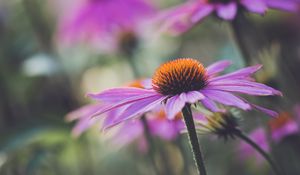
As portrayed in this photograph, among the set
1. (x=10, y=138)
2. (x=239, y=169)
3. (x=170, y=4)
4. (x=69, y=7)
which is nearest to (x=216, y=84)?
(x=10, y=138)

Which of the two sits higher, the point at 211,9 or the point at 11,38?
the point at 11,38

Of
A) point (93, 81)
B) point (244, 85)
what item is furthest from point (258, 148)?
point (93, 81)

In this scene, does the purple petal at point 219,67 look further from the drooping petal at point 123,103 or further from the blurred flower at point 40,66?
the blurred flower at point 40,66

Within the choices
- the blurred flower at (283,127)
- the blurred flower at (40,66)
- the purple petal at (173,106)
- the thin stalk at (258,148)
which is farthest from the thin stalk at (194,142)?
the blurred flower at (40,66)

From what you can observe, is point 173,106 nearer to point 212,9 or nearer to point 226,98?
point 226,98

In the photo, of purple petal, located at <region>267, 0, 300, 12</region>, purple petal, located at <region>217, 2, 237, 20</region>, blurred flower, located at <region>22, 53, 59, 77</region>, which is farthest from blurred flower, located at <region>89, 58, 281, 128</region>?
blurred flower, located at <region>22, 53, 59, 77</region>

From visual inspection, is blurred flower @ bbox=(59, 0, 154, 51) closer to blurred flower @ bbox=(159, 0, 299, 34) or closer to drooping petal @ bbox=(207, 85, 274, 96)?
blurred flower @ bbox=(159, 0, 299, 34)

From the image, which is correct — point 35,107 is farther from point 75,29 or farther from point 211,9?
point 211,9
